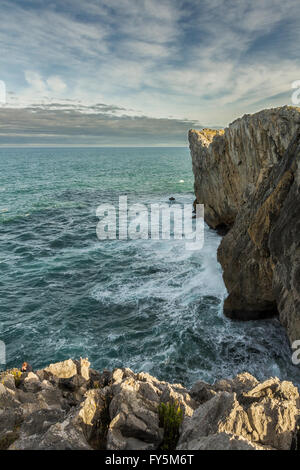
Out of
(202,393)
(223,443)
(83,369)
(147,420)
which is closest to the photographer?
(223,443)

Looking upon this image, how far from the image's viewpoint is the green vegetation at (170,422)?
290 inches

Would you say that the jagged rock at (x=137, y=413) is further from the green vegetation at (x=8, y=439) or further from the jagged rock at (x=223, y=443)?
the green vegetation at (x=8, y=439)

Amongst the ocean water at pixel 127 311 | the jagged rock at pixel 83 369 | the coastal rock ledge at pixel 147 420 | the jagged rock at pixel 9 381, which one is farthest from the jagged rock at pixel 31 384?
the ocean water at pixel 127 311

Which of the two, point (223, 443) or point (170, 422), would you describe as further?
point (170, 422)

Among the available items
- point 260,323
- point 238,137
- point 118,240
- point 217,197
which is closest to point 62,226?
point 118,240

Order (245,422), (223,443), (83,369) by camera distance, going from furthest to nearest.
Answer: (83,369)
(245,422)
(223,443)

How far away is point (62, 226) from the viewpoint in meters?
44.7

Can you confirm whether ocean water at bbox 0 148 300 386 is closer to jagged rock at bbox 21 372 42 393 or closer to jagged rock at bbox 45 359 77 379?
jagged rock at bbox 45 359 77 379

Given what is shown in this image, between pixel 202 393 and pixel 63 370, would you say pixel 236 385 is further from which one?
pixel 63 370

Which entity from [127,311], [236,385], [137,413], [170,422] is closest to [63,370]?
[137,413]

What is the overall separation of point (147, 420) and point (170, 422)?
659mm

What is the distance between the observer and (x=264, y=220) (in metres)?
16.3

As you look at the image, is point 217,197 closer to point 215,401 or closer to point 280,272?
point 280,272

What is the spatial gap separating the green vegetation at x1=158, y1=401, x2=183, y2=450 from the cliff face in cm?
797
